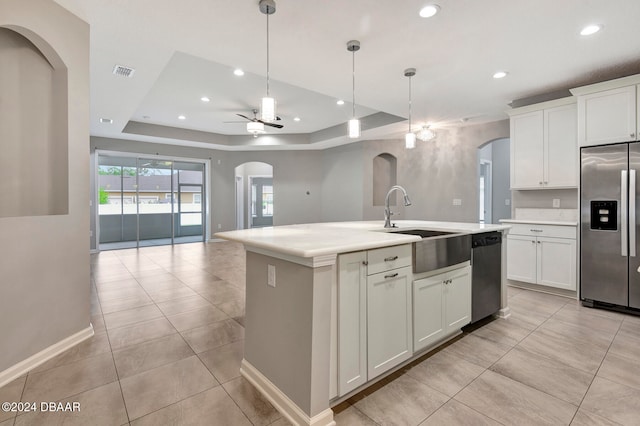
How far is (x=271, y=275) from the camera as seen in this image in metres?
1.80

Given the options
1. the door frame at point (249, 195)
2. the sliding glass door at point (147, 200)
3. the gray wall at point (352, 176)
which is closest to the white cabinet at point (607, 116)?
the gray wall at point (352, 176)

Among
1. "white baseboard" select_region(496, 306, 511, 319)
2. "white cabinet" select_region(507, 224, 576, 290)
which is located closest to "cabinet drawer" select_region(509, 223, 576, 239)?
"white cabinet" select_region(507, 224, 576, 290)

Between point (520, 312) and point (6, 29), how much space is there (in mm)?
5252

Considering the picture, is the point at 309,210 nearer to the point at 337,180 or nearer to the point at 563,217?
the point at 337,180

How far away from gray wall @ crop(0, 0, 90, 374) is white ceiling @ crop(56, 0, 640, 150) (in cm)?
30

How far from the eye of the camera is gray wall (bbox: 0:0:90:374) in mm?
2035

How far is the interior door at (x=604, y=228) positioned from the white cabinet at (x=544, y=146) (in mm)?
402

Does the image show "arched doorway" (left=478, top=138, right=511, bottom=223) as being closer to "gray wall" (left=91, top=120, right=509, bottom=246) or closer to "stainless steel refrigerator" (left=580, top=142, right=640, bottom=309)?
"gray wall" (left=91, top=120, right=509, bottom=246)

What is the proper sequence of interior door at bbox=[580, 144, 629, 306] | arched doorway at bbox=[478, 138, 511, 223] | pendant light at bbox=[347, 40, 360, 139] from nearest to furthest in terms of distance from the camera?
pendant light at bbox=[347, 40, 360, 139] → interior door at bbox=[580, 144, 629, 306] → arched doorway at bbox=[478, 138, 511, 223]

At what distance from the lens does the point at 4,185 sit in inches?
87.2

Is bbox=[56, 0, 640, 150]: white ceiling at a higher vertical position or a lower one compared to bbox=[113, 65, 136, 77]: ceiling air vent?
lower

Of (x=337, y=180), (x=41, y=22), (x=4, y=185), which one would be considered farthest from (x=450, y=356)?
(x=337, y=180)

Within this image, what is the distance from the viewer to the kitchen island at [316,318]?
1539 millimetres

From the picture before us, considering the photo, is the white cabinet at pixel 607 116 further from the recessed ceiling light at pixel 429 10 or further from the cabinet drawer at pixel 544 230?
the recessed ceiling light at pixel 429 10
